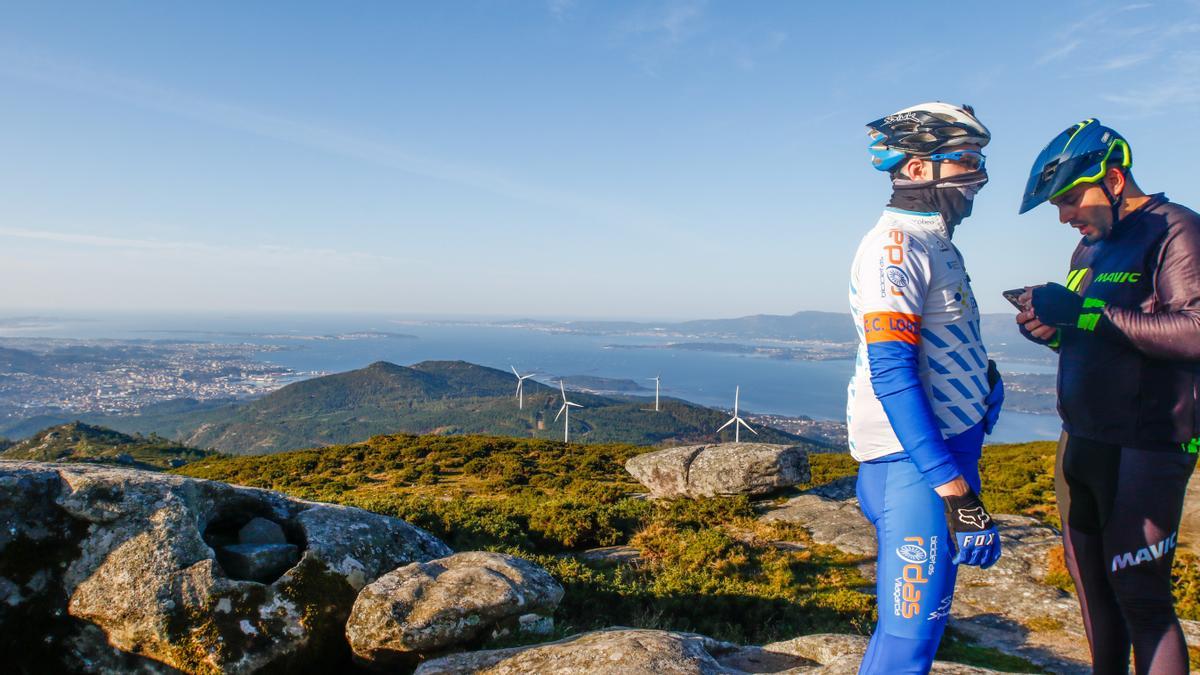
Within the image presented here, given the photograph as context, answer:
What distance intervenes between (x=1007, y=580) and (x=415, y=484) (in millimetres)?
20680

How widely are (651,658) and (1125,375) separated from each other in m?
4.11

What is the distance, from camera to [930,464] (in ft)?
10.5

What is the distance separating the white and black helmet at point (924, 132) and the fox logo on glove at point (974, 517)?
2.16m

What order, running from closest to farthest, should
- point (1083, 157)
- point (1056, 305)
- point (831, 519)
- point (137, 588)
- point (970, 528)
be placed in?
1. point (970, 528)
2. point (1056, 305)
3. point (1083, 157)
4. point (137, 588)
5. point (831, 519)

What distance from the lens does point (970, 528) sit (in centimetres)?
318

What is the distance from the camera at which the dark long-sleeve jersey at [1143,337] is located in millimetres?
3687

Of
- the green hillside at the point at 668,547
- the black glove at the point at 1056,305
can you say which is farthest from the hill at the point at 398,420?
the black glove at the point at 1056,305

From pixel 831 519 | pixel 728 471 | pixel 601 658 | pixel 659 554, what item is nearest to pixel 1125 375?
pixel 601 658

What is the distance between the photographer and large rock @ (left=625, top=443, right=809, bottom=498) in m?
18.4

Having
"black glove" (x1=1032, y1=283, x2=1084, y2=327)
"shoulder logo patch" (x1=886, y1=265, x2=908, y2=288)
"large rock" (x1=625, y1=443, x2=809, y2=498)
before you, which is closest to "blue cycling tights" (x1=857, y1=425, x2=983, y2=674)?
"shoulder logo patch" (x1=886, y1=265, x2=908, y2=288)

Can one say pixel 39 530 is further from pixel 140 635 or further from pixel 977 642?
pixel 977 642

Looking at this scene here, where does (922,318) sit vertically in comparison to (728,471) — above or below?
→ above

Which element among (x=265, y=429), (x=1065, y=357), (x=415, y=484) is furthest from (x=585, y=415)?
(x=1065, y=357)

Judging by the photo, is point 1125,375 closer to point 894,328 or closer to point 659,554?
point 894,328
